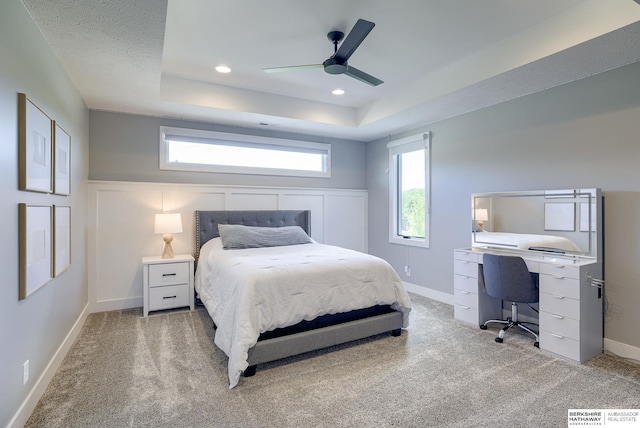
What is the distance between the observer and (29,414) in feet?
6.40

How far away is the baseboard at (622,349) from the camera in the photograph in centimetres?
268

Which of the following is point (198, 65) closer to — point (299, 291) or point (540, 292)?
point (299, 291)

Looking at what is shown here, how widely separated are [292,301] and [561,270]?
2.28 meters

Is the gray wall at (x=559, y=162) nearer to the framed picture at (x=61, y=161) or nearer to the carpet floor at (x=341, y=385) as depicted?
the carpet floor at (x=341, y=385)

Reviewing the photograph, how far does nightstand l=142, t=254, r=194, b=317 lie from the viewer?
3742 millimetres

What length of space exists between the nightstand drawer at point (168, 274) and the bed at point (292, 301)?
1.14 ft

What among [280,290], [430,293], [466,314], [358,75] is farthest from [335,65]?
[430,293]

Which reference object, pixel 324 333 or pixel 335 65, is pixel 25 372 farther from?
pixel 335 65

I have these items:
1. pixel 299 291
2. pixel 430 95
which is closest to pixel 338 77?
pixel 430 95

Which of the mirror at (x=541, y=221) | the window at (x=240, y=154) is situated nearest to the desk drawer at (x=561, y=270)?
the mirror at (x=541, y=221)

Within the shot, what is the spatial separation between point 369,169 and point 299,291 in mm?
3517

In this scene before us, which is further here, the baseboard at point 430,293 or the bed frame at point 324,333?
the baseboard at point 430,293

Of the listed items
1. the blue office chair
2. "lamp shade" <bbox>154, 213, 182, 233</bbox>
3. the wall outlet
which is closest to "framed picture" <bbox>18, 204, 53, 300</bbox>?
the wall outlet

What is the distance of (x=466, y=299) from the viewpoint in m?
3.54
